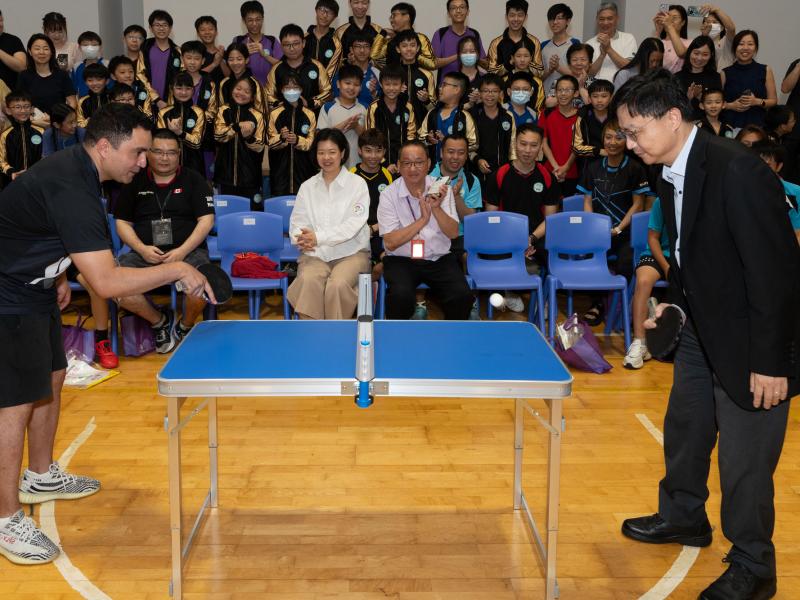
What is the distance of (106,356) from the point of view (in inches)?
227

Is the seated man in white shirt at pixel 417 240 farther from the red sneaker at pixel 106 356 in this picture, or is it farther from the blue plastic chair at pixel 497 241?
the red sneaker at pixel 106 356

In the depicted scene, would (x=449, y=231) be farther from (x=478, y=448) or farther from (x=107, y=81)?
(x=107, y=81)

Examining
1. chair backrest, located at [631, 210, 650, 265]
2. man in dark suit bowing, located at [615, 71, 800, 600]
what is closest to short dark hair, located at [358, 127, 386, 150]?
chair backrest, located at [631, 210, 650, 265]

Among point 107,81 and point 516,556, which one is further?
point 107,81

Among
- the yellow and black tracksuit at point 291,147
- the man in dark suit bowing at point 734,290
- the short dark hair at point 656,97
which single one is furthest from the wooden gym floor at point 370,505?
the yellow and black tracksuit at point 291,147

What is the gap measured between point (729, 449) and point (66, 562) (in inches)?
101

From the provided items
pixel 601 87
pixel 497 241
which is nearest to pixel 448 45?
pixel 601 87

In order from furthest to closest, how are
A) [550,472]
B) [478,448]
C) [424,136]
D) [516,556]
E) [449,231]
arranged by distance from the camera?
1. [424,136]
2. [449,231]
3. [478,448]
4. [516,556]
5. [550,472]

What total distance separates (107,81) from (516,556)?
6.85m

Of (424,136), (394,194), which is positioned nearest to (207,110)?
(424,136)

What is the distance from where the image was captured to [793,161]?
836 centimetres

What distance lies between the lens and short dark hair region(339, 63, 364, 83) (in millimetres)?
7672

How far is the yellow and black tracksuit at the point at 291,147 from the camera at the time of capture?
770cm

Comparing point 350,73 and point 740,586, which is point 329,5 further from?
point 740,586
